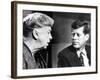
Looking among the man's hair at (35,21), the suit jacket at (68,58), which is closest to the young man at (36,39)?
the man's hair at (35,21)

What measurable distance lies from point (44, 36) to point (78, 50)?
29 centimetres

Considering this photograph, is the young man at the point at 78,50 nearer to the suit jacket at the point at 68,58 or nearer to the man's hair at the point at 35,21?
the suit jacket at the point at 68,58

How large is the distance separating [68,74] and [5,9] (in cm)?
63

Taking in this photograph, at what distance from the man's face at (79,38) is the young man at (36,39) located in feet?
0.64

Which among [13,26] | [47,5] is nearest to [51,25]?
[47,5]

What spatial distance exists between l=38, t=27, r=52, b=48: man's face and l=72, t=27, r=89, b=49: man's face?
195 millimetres

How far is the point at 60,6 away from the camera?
1.71 m

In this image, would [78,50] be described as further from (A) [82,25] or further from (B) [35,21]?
(B) [35,21]

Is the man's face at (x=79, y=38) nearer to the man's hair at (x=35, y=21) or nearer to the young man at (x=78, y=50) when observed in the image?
the young man at (x=78, y=50)

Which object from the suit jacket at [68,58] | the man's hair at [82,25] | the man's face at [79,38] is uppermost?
the man's hair at [82,25]

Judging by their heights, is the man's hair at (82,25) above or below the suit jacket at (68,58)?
above

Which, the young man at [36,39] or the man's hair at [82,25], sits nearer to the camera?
the young man at [36,39]

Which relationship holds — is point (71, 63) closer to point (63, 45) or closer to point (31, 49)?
point (63, 45)

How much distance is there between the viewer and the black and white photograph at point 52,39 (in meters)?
1.59
